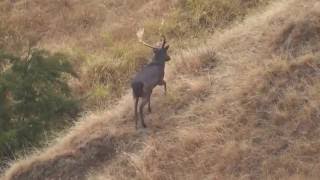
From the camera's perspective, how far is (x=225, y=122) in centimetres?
837

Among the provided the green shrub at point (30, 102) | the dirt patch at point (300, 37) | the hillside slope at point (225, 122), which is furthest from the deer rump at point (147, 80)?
the green shrub at point (30, 102)

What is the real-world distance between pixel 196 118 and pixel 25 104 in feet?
9.95

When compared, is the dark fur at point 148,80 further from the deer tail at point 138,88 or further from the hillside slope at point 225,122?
the hillside slope at point 225,122

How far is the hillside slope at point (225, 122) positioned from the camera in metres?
7.62

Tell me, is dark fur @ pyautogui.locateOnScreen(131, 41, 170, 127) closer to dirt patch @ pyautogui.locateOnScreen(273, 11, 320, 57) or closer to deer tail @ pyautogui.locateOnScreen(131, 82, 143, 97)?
deer tail @ pyautogui.locateOnScreen(131, 82, 143, 97)

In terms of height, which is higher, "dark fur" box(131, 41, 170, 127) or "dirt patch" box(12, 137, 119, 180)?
"dark fur" box(131, 41, 170, 127)

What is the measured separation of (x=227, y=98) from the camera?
8.86 m

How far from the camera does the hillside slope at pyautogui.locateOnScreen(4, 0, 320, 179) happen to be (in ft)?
25.0

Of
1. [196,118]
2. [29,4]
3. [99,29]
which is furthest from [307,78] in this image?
[29,4]

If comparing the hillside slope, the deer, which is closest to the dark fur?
the deer

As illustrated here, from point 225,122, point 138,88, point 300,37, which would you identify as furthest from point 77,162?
point 300,37

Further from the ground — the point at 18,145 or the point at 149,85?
the point at 149,85

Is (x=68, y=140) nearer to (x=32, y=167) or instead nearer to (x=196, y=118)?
(x=32, y=167)

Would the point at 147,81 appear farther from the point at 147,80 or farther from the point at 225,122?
the point at 225,122
